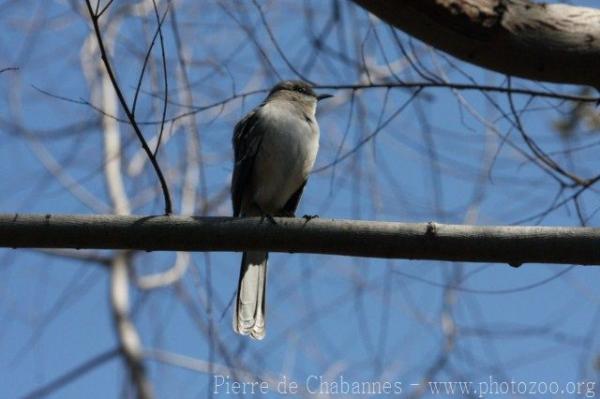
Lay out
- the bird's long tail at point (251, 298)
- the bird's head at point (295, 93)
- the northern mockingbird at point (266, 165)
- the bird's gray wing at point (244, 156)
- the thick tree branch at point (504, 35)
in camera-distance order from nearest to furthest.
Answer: the thick tree branch at point (504, 35), the bird's long tail at point (251, 298), the northern mockingbird at point (266, 165), the bird's gray wing at point (244, 156), the bird's head at point (295, 93)

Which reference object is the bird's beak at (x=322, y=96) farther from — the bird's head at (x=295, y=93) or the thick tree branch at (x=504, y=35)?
the thick tree branch at (x=504, y=35)

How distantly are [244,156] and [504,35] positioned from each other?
282cm

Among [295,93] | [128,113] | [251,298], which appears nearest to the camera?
[128,113]

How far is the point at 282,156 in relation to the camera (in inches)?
205

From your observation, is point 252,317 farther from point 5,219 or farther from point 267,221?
point 5,219

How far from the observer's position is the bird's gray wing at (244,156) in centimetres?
529

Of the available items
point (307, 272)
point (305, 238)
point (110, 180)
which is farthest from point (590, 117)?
point (110, 180)

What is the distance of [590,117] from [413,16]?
232 cm

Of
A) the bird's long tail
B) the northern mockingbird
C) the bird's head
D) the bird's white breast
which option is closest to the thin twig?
the bird's long tail

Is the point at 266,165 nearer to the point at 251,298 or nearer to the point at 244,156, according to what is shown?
the point at 244,156

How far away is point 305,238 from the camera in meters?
3.22

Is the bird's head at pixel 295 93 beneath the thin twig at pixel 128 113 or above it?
above

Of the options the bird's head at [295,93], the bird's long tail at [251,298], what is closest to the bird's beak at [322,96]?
the bird's head at [295,93]

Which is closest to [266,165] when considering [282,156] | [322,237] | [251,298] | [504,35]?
[282,156]
